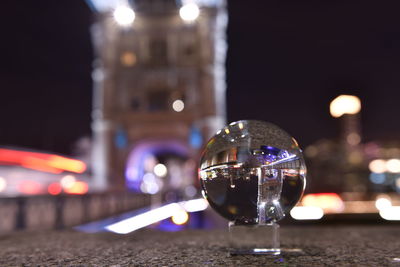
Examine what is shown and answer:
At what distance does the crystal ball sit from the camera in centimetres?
320

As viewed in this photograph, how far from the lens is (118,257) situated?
340 cm

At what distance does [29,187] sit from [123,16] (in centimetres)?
1784

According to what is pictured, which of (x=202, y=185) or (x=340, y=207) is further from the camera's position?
(x=340, y=207)

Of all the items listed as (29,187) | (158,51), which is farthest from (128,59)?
(29,187)

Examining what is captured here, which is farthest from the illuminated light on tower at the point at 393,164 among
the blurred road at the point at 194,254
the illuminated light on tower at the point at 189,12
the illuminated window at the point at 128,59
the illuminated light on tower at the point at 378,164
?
the blurred road at the point at 194,254

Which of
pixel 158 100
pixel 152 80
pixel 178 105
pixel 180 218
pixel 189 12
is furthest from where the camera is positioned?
pixel 158 100

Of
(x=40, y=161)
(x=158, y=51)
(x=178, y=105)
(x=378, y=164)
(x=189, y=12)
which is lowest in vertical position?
(x=40, y=161)

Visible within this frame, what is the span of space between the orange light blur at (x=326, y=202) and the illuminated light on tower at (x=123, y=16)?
32969mm

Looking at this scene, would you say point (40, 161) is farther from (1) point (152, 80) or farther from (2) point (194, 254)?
(2) point (194, 254)

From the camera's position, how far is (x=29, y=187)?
3155 cm

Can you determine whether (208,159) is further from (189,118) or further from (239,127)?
(189,118)

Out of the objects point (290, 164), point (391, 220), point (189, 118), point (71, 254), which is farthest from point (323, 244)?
point (189, 118)

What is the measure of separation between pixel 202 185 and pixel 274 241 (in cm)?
68

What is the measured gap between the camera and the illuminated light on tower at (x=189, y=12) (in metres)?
40.8
